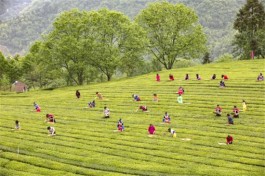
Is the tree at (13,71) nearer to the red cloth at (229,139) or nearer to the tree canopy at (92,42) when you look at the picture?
the tree canopy at (92,42)

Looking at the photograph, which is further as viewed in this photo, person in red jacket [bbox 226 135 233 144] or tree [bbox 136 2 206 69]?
tree [bbox 136 2 206 69]

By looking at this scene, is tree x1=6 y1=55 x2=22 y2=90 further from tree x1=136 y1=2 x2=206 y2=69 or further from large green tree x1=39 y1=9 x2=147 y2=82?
tree x1=136 y1=2 x2=206 y2=69

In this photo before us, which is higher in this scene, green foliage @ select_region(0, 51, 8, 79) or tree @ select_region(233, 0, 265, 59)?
Answer: tree @ select_region(233, 0, 265, 59)

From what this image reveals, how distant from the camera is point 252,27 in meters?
95.8

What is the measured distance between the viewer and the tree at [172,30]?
314 ft

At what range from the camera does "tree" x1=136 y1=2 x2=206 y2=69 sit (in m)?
95.6

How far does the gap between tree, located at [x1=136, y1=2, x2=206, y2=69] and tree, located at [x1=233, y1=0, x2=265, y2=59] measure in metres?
9.94

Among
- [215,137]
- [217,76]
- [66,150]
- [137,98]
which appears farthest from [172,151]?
[217,76]

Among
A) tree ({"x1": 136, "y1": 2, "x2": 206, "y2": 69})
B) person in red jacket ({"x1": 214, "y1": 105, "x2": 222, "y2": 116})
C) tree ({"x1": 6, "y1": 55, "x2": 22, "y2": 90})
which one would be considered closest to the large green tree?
tree ({"x1": 136, "y1": 2, "x2": 206, "y2": 69})

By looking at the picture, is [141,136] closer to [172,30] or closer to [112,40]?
[112,40]

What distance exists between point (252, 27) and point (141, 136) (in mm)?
67126

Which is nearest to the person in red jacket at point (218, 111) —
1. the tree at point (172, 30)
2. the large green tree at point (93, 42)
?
the large green tree at point (93, 42)

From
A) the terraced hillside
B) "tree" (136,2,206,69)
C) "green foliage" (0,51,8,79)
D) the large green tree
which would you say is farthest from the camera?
"green foliage" (0,51,8,79)

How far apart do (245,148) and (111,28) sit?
201ft
